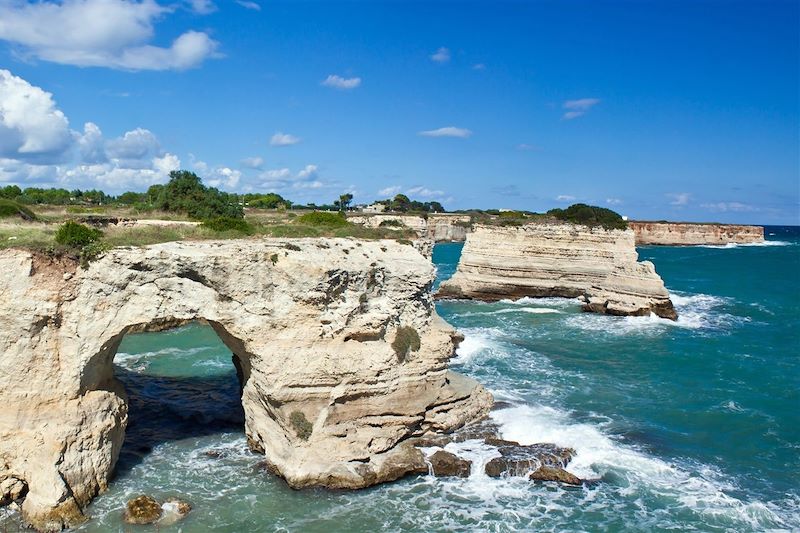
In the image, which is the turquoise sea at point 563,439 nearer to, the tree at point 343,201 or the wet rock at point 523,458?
the wet rock at point 523,458

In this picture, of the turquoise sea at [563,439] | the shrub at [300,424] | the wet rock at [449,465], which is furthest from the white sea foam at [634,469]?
the shrub at [300,424]

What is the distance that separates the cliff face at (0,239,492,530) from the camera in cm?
1369

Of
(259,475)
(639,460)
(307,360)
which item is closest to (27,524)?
(259,475)

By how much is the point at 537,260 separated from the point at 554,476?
33623 mm

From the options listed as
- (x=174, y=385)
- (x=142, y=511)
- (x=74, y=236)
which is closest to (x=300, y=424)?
(x=142, y=511)

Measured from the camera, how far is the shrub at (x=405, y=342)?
16438 millimetres

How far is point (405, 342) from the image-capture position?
1662 centimetres

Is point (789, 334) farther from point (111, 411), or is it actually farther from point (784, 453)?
point (111, 411)

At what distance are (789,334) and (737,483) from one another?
2387cm

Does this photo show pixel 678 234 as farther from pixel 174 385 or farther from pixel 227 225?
pixel 227 225

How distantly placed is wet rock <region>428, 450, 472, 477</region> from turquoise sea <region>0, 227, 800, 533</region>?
306mm

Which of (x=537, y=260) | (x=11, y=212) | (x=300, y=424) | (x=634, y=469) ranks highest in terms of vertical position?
(x=11, y=212)

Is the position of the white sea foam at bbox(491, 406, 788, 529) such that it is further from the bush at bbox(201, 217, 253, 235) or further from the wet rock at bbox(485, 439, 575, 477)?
the bush at bbox(201, 217, 253, 235)

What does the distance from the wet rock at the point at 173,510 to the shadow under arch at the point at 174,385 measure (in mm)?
2296
